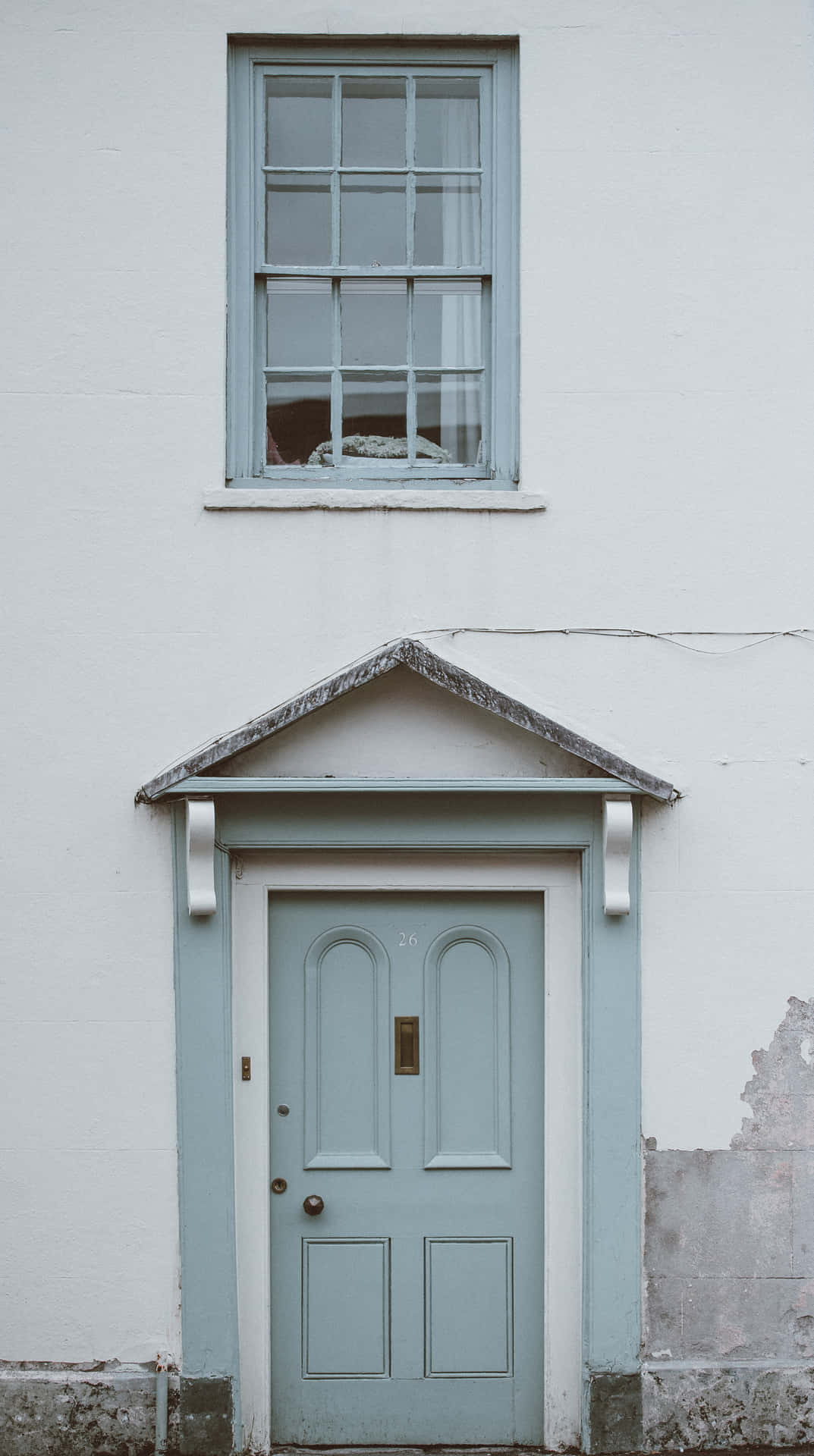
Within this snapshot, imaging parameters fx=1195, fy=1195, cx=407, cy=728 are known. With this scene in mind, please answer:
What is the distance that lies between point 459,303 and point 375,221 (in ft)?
1.73

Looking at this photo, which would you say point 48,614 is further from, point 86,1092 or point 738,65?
point 738,65

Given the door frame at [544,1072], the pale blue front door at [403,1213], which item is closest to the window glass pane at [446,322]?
the door frame at [544,1072]

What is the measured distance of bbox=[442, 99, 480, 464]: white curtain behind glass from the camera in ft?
17.4

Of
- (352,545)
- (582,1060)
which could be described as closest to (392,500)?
(352,545)

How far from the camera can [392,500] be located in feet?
16.4

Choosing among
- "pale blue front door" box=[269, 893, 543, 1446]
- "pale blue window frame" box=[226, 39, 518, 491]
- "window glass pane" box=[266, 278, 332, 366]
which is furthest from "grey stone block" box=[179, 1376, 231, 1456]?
"window glass pane" box=[266, 278, 332, 366]

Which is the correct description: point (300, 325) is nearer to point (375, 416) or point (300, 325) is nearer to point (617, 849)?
point (375, 416)

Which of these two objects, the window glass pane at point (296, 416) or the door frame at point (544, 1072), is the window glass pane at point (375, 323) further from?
the door frame at point (544, 1072)

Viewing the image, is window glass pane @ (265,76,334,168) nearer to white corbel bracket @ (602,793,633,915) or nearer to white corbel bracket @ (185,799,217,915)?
white corbel bracket @ (185,799,217,915)

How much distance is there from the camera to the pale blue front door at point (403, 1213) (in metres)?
5.08

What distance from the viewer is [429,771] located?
5.01 metres

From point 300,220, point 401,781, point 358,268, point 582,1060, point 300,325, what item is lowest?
point 582,1060

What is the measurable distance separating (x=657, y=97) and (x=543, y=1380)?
17.9ft

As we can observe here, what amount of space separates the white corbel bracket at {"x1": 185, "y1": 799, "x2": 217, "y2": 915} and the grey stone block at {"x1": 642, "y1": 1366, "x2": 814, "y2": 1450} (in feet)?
8.72
